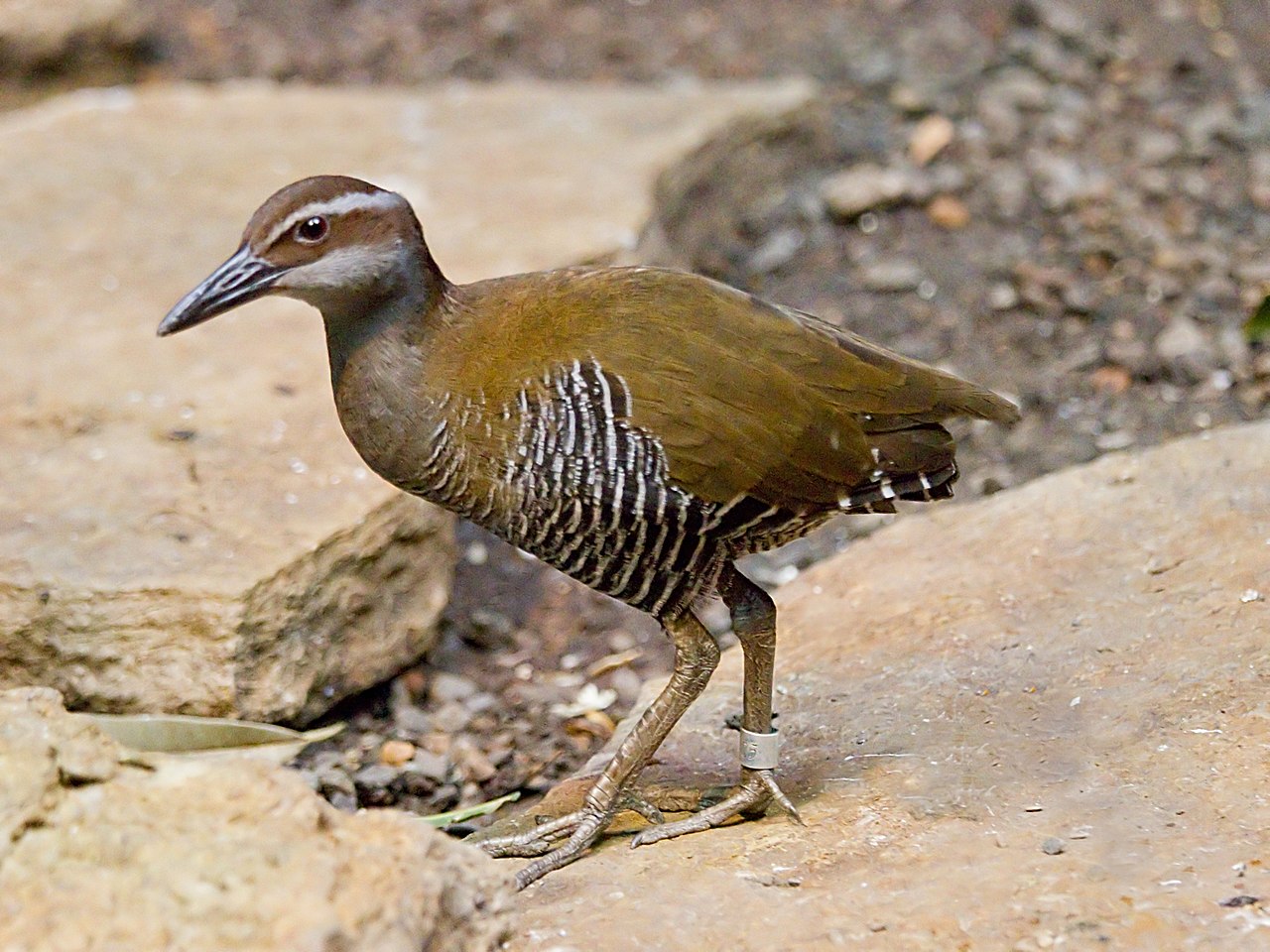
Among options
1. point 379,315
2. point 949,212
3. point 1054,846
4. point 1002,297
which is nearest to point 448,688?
point 379,315

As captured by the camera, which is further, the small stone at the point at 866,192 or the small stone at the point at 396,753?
the small stone at the point at 866,192

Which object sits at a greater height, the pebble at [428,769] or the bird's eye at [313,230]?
the bird's eye at [313,230]

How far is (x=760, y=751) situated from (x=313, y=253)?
177 centimetres

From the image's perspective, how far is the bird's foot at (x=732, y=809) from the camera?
4281 mm

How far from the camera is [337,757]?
5348 millimetres

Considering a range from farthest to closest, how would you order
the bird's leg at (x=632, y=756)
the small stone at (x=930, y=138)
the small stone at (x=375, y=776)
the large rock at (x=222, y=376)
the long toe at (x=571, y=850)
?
1. the small stone at (x=930, y=138)
2. the small stone at (x=375, y=776)
3. the large rock at (x=222, y=376)
4. the bird's leg at (x=632, y=756)
5. the long toe at (x=571, y=850)

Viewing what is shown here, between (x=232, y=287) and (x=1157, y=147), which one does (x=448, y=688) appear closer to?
(x=232, y=287)

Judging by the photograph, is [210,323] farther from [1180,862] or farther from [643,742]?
[1180,862]

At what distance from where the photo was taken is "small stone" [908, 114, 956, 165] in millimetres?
8367

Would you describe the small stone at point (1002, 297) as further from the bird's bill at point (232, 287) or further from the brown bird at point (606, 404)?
the bird's bill at point (232, 287)

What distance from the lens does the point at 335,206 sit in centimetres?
397

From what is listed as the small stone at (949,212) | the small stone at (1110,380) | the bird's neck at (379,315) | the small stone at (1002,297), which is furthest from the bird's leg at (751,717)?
the small stone at (949,212)

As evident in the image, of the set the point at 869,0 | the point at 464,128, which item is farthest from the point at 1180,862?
the point at 869,0

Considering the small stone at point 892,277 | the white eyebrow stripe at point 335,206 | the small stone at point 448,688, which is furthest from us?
the small stone at point 892,277
